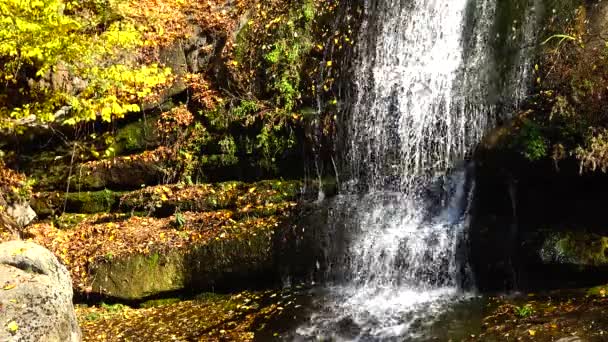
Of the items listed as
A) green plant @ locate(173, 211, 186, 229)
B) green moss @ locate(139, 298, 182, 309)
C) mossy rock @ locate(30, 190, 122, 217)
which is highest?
mossy rock @ locate(30, 190, 122, 217)

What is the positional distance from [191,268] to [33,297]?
3589mm

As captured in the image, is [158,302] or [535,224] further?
[158,302]

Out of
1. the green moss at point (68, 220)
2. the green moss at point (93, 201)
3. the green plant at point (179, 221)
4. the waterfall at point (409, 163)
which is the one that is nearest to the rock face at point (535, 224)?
the waterfall at point (409, 163)

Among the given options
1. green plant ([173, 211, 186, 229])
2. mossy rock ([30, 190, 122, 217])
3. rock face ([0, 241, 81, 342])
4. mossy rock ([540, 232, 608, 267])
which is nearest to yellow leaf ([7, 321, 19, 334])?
rock face ([0, 241, 81, 342])

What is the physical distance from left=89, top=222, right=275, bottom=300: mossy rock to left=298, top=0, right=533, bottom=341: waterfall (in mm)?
1241

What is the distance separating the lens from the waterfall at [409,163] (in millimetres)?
7734

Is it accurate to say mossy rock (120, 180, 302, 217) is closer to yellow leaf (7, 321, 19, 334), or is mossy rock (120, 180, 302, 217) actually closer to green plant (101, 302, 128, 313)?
green plant (101, 302, 128, 313)

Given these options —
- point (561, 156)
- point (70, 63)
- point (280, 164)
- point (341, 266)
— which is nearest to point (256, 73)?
point (280, 164)

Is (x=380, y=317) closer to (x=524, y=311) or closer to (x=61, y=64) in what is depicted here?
(x=524, y=311)

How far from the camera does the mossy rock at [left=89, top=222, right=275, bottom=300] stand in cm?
912

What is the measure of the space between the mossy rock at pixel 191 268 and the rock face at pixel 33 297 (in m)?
2.60

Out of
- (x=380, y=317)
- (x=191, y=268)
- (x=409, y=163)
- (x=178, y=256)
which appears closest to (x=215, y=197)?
(x=178, y=256)

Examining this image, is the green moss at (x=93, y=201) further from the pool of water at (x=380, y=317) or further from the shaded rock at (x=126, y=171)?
the pool of water at (x=380, y=317)

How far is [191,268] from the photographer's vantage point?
930cm
